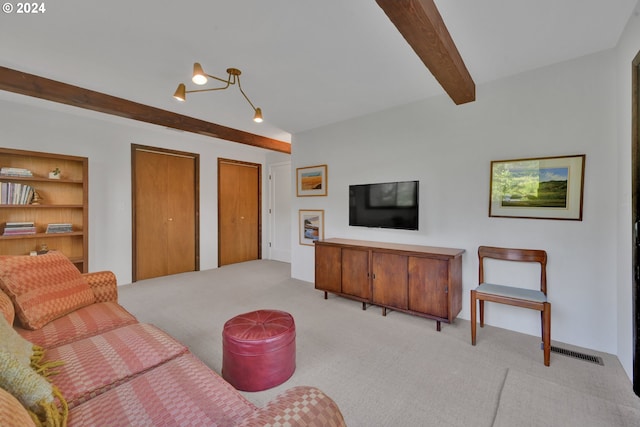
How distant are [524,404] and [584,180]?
1833 millimetres

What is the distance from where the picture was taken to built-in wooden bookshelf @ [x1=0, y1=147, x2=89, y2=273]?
10.9ft

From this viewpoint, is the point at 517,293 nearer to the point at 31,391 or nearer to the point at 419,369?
the point at 419,369

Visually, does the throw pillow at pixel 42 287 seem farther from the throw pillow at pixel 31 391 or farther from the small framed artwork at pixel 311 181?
the small framed artwork at pixel 311 181

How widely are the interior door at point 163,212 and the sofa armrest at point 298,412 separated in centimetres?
446

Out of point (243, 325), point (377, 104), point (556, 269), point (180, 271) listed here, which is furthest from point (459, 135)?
point (180, 271)

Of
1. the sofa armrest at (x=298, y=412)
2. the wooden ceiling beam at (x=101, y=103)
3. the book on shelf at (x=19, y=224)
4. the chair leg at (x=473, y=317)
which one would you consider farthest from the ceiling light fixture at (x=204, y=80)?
the chair leg at (x=473, y=317)

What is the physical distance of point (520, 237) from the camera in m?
2.61

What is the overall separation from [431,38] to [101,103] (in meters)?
3.35

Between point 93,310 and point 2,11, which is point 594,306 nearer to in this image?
point 93,310

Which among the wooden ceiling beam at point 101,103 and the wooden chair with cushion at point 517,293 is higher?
the wooden ceiling beam at point 101,103

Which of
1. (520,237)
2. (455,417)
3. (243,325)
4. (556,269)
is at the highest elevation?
(520,237)

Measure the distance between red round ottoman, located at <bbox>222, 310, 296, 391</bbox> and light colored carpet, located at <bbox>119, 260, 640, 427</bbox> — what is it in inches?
3.1

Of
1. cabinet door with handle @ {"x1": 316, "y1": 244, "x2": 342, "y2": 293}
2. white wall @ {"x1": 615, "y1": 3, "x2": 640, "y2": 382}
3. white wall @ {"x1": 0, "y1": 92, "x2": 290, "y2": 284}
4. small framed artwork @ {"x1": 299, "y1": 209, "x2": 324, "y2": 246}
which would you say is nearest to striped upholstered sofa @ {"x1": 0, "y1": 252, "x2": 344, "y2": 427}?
cabinet door with handle @ {"x1": 316, "y1": 244, "x2": 342, "y2": 293}

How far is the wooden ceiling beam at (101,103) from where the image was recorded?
2576 mm
